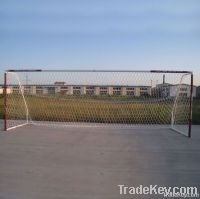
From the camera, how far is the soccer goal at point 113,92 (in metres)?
10.4

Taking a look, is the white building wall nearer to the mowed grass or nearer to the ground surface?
the mowed grass

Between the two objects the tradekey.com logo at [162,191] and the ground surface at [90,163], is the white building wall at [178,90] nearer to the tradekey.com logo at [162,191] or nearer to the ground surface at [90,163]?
the ground surface at [90,163]

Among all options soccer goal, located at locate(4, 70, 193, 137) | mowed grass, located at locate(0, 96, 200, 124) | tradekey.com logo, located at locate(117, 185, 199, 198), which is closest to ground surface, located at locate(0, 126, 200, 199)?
tradekey.com logo, located at locate(117, 185, 199, 198)

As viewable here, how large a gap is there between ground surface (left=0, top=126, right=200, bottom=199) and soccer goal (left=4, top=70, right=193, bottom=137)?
1.88 m

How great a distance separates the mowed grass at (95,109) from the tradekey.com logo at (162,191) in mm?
8070

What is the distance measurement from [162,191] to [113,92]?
25.7 ft

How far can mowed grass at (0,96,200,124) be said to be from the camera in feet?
43.1

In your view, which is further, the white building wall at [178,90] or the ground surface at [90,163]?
the white building wall at [178,90]

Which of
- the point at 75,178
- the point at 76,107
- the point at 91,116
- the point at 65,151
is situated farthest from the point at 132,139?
the point at 76,107

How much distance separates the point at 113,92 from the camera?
11914mm

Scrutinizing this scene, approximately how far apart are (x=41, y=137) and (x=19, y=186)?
427 centimetres

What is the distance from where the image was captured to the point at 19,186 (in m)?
4.30

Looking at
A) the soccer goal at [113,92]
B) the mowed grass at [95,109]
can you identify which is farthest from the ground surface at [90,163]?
the mowed grass at [95,109]

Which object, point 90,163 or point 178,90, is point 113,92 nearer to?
point 178,90
